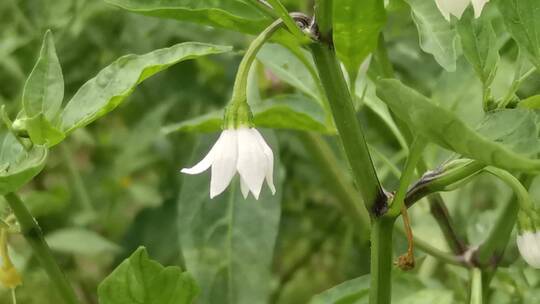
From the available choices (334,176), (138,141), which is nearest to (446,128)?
(334,176)

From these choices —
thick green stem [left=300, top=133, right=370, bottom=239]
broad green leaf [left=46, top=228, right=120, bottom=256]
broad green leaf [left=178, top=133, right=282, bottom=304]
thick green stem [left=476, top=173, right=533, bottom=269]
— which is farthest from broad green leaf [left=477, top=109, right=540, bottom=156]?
broad green leaf [left=46, top=228, right=120, bottom=256]

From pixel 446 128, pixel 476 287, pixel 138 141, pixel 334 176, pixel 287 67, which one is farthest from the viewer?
pixel 138 141

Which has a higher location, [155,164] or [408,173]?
[408,173]

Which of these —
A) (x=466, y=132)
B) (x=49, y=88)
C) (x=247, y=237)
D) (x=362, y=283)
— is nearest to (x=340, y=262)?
(x=247, y=237)

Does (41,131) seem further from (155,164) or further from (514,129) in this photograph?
(155,164)

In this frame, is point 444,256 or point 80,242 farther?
point 80,242

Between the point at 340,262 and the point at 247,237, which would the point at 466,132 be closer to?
Result: the point at 247,237
